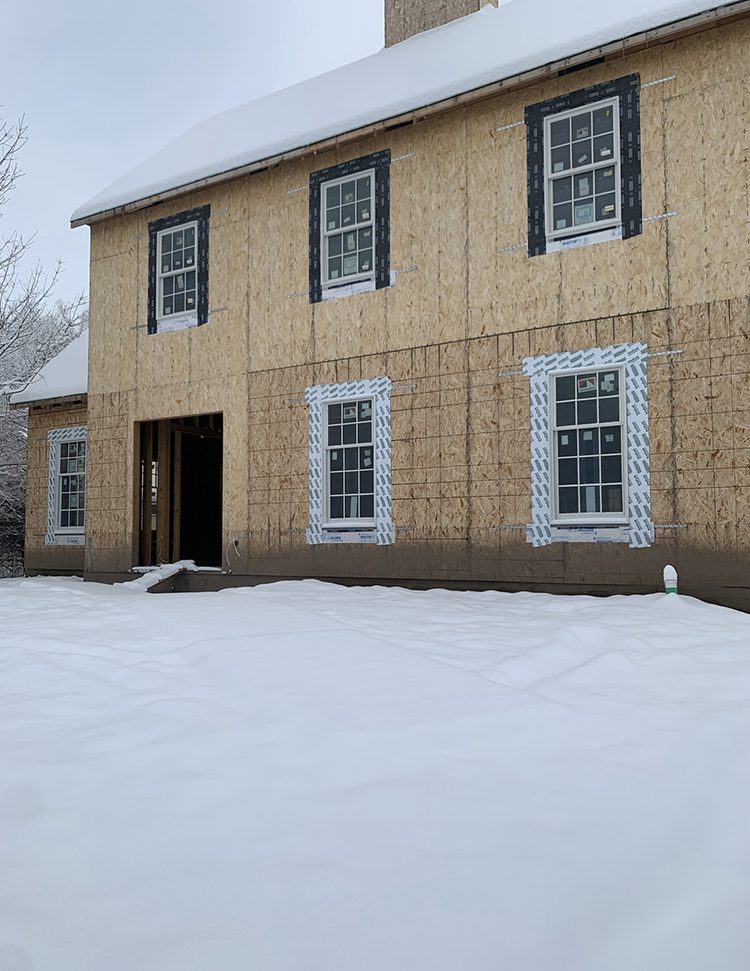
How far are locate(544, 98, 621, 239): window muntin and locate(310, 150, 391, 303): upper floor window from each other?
86.9 inches

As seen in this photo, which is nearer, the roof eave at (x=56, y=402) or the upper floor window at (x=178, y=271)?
the upper floor window at (x=178, y=271)

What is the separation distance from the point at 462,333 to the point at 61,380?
8.92 m

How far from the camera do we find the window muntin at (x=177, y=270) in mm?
12602

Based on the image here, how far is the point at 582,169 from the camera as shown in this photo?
9312 millimetres

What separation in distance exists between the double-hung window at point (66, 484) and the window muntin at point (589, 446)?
9406 millimetres

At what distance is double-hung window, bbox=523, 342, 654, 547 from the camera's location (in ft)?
29.2

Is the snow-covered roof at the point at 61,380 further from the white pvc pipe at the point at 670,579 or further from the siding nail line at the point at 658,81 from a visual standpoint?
the white pvc pipe at the point at 670,579

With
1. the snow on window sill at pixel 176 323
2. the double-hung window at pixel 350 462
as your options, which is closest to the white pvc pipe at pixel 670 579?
the double-hung window at pixel 350 462

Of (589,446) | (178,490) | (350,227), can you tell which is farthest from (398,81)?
(178,490)

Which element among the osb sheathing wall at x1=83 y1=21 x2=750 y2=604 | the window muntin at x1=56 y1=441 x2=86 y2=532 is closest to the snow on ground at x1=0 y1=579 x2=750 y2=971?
the osb sheathing wall at x1=83 y1=21 x2=750 y2=604

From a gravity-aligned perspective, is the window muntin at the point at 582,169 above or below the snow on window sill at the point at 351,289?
above

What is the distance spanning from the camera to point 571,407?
370 inches

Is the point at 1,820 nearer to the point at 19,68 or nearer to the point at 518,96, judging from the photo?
the point at 518,96

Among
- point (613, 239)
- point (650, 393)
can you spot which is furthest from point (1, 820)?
point (613, 239)
